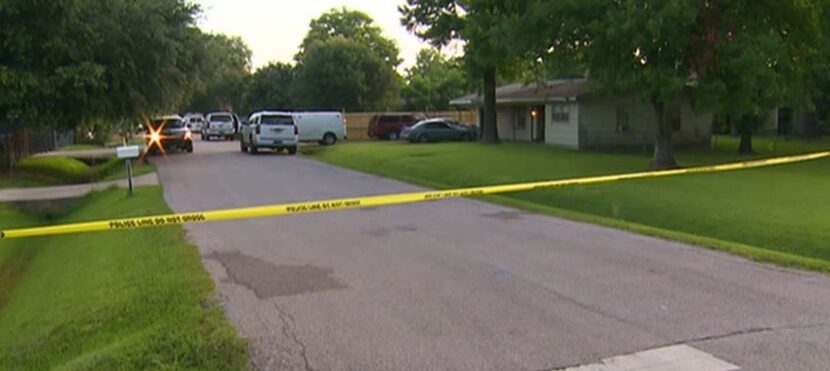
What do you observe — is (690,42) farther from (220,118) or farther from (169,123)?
(220,118)

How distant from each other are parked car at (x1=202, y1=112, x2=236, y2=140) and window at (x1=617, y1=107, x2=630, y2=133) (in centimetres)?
2768

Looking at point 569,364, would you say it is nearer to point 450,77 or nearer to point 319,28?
point 450,77

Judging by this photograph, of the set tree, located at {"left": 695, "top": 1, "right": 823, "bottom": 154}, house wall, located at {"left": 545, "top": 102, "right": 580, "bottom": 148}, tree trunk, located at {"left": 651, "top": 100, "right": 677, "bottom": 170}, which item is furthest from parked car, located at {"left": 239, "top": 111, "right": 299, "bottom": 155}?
tree, located at {"left": 695, "top": 1, "right": 823, "bottom": 154}

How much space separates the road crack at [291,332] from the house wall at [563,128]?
2758 centimetres

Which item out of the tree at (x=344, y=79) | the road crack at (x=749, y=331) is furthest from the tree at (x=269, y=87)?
the road crack at (x=749, y=331)

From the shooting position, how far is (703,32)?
18797 millimetres

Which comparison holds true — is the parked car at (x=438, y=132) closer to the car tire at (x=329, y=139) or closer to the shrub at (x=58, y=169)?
the car tire at (x=329, y=139)

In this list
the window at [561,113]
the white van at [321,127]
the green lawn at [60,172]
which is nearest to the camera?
the green lawn at [60,172]

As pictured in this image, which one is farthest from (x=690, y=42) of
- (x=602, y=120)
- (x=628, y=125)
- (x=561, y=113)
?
(x=561, y=113)

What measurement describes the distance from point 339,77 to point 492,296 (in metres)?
52.8

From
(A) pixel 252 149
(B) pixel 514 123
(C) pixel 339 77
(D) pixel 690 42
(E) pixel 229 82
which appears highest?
(E) pixel 229 82

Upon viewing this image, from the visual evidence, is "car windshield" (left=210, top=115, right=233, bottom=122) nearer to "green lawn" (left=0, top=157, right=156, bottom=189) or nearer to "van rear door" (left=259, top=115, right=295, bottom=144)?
"green lawn" (left=0, top=157, right=156, bottom=189)

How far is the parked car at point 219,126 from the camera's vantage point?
49844mm

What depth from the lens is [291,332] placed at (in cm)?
579
